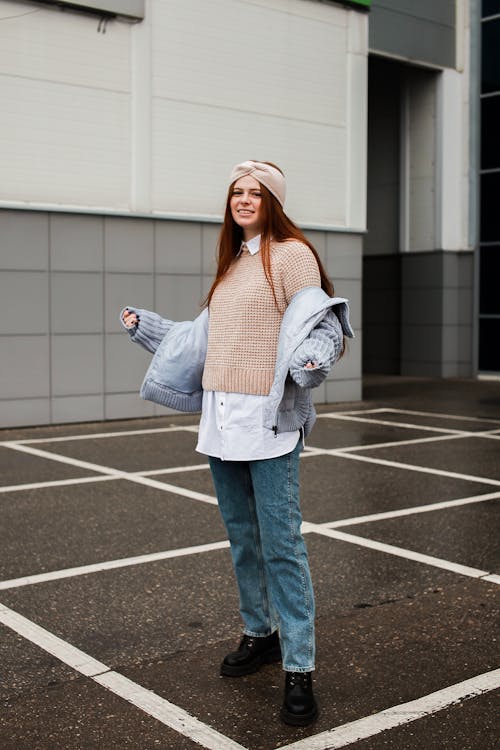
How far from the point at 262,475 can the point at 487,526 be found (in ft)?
11.2

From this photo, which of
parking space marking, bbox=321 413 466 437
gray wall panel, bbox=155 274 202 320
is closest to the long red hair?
parking space marking, bbox=321 413 466 437

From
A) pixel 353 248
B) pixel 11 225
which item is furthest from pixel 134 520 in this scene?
pixel 353 248

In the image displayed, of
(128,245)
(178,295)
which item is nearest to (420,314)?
(178,295)

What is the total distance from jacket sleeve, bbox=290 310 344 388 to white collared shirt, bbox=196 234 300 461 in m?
0.27

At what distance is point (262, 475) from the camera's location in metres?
3.71

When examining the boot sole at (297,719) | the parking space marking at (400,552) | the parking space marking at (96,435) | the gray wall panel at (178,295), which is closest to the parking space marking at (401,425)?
the parking space marking at (96,435)

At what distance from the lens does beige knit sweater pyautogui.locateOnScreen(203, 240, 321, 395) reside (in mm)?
3709

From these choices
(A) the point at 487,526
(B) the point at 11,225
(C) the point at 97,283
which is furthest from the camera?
(C) the point at 97,283

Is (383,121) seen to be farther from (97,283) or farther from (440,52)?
(97,283)

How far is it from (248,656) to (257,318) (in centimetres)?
136

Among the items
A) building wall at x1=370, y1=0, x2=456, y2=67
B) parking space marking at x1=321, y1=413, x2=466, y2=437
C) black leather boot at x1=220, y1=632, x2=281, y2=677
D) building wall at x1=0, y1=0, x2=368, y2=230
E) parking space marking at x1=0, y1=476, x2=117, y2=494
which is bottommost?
black leather boot at x1=220, y1=632, x2=281, y2=677

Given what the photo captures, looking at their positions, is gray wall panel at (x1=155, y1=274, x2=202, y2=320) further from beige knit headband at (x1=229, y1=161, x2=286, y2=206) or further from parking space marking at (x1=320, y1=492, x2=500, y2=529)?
beige knit headband at (x1=229, y1=161, x2=286, y2=206)

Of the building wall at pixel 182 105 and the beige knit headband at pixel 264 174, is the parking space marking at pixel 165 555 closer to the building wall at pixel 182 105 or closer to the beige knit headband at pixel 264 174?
the beige knit headband at pixel 264 174

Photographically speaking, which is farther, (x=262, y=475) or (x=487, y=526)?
(x=487, y=526)
